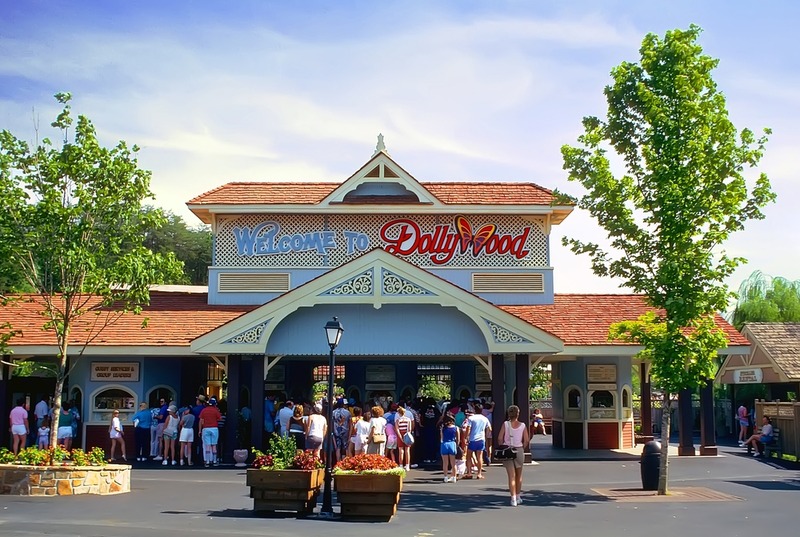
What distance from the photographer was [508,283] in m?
25.7

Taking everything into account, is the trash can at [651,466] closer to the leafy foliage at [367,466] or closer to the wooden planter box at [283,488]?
the leafy foliage at [367,466]

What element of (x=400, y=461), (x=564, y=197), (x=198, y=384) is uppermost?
(x=564, y=197)

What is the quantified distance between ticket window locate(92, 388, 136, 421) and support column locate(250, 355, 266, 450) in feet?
13.5

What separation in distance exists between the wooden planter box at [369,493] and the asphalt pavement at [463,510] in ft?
1.02

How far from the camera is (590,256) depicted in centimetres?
1706

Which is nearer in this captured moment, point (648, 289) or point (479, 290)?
point (648, 289)

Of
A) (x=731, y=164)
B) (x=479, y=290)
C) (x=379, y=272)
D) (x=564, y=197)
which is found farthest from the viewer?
(x=479, y=290)

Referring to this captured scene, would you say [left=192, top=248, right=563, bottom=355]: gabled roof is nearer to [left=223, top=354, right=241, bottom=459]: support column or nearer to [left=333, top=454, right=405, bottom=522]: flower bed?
[left=223, top=354, right=241, bottom=459]: support column

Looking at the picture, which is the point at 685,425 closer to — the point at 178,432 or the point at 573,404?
the point at 573,404

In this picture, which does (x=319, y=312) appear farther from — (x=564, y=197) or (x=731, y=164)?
(x=731, y=164)

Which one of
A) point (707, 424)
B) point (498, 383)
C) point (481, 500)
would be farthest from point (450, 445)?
point (707, 424)

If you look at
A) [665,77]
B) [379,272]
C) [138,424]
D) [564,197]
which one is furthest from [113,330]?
[665,77]

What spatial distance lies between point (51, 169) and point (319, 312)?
24.2ft

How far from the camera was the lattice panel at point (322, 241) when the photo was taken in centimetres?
2578
